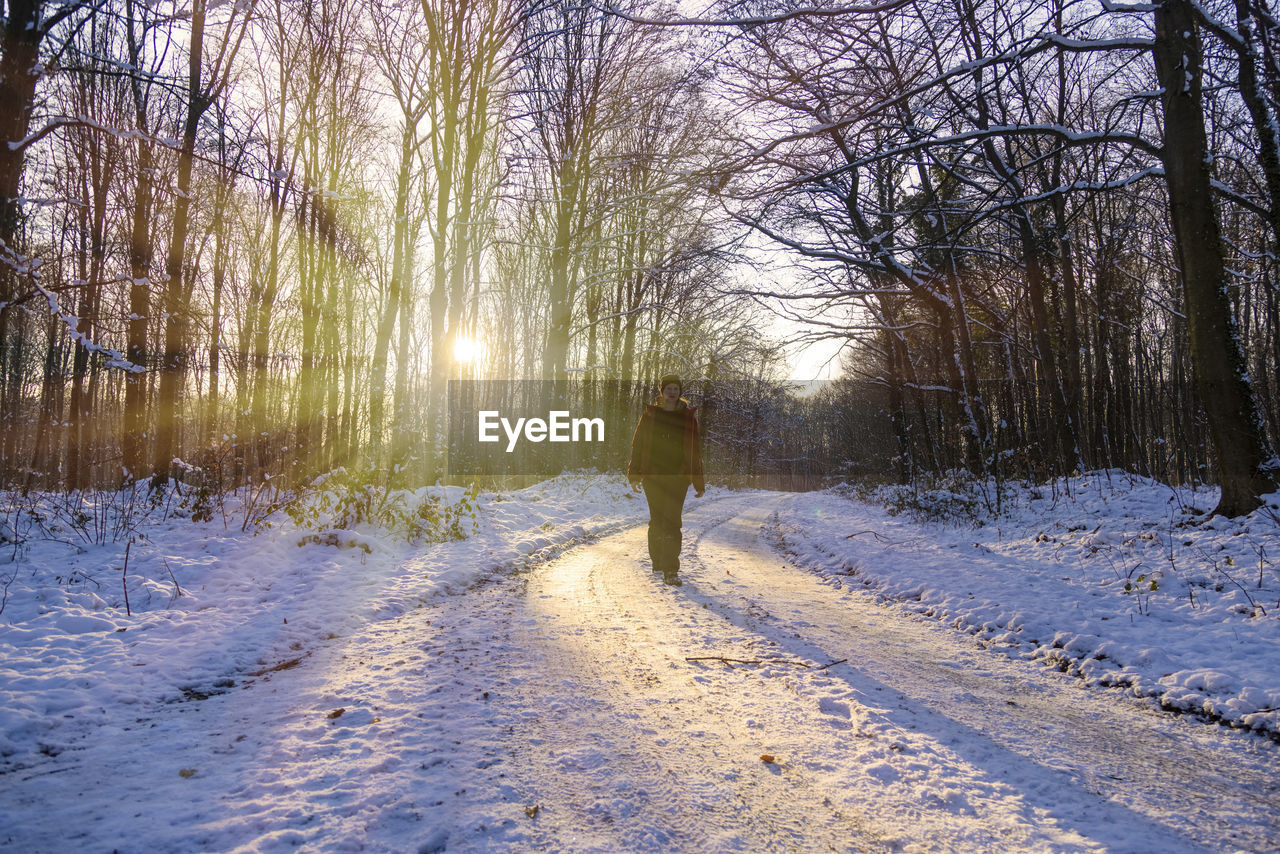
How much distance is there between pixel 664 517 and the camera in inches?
272

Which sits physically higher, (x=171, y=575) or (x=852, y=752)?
(x=171, y=575)

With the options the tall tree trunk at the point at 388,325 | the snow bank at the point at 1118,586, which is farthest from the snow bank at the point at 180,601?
the tall tree trunk at the point at 388,325

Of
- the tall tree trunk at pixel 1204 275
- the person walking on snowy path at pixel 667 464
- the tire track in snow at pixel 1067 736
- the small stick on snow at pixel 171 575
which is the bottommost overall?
the tire track in snow at pixel 1067 736

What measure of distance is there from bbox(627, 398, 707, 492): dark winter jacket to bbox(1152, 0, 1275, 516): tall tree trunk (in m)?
5.64

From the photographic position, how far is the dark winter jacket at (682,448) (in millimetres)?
7117

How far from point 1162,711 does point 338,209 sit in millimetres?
21242

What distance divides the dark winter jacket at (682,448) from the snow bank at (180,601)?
1.92m

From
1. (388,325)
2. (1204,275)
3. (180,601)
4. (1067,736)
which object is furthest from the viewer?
(388,325)

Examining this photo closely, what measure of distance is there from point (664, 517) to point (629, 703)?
12.5ft

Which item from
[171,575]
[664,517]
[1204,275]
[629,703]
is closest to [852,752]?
[629,703]

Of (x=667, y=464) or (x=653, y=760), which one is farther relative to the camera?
(x=667, y=464)

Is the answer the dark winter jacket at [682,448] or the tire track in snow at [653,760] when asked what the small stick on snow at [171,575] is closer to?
the tire track in snow at [653,760]

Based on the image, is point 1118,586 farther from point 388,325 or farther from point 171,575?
point 388,325

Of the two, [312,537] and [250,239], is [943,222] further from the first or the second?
[250,239]
